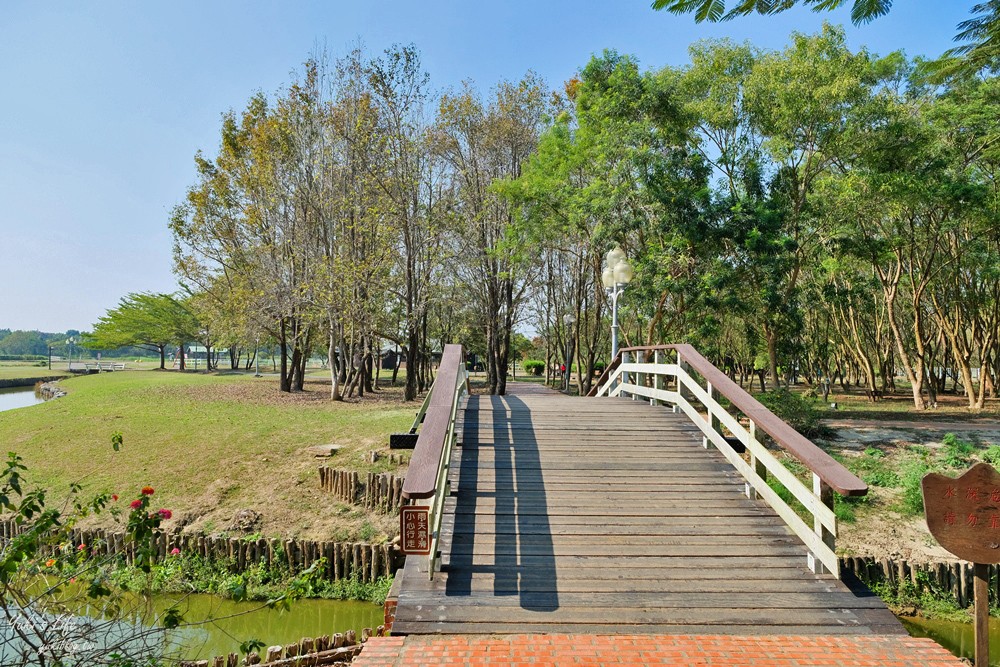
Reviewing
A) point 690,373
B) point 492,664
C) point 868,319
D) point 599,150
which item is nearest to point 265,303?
point 599,150

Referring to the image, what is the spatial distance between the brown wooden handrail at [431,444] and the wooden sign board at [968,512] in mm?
3464

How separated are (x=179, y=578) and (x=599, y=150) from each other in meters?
12.8

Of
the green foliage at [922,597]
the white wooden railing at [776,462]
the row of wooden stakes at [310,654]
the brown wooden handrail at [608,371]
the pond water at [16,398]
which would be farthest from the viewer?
the pond water at [16,398]

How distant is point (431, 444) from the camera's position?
4.82 m

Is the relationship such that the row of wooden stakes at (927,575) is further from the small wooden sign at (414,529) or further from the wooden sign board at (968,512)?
the small wooden sign at (414,529)

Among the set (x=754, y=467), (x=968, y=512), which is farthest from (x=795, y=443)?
(x=968, y=512)

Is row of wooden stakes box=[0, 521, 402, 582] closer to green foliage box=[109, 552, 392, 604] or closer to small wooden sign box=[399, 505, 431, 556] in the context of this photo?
green foliage box=[109, 552, 392, 604]

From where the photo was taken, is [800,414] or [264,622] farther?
[800,414]

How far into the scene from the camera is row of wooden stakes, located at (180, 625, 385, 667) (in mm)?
4957

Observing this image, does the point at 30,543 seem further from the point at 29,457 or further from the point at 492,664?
the point at 29,457

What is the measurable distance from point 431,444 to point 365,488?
5.10 metres

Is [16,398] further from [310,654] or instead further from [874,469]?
[874,469]

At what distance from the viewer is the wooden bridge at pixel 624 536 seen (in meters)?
4.29

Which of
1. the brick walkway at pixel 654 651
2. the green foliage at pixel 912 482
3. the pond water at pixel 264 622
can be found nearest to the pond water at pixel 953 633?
the green foliage at pixel 912 482
